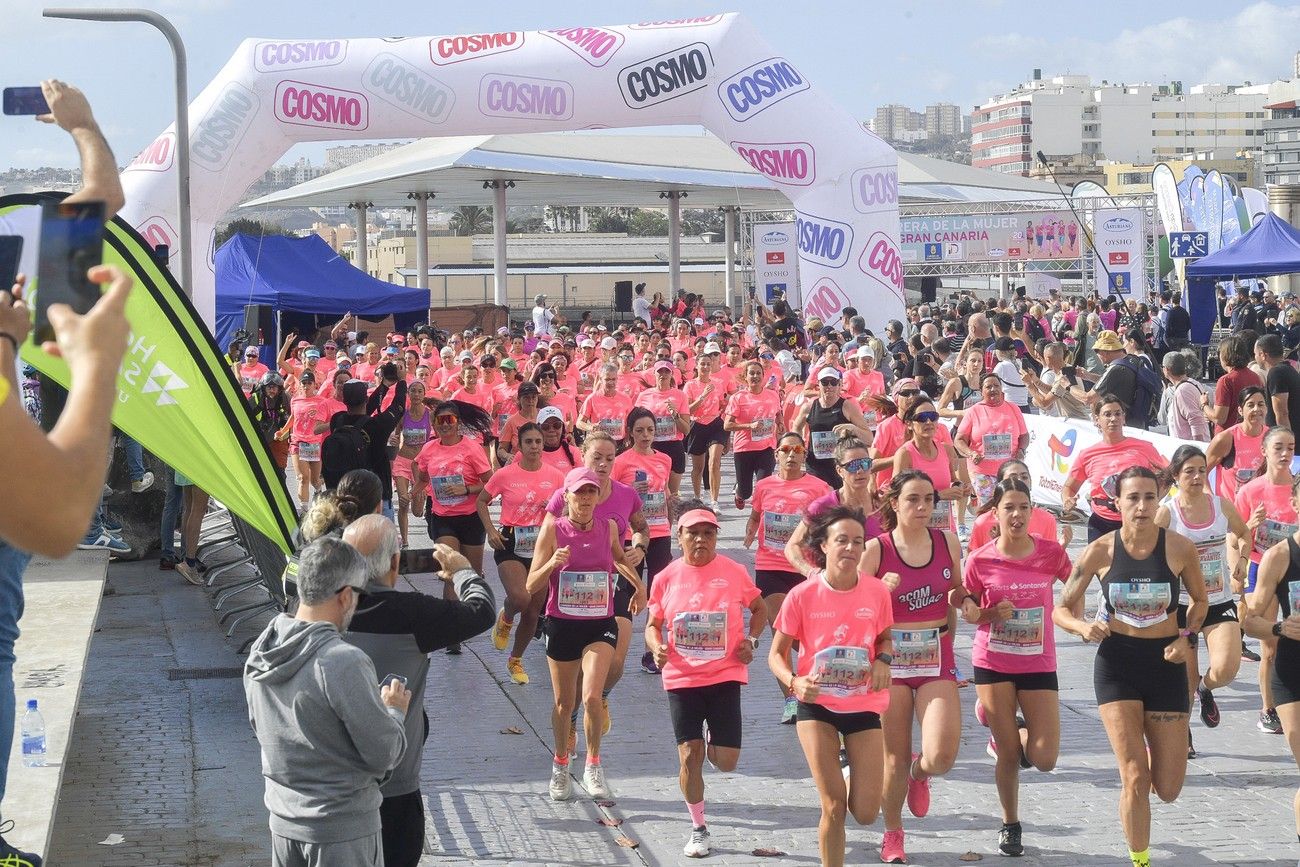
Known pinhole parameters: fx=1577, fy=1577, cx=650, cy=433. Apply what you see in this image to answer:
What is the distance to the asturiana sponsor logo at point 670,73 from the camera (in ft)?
60.4

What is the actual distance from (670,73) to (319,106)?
409cm

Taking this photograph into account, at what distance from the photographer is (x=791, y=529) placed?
9.24 meters

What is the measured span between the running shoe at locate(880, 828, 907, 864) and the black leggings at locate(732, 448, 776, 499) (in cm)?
762

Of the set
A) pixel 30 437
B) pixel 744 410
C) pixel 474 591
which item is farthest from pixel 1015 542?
pixel 744 410

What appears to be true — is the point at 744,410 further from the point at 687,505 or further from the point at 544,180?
the point at 544,180

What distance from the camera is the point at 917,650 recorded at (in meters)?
6.89

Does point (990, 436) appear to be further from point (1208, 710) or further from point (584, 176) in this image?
point (584, 176)

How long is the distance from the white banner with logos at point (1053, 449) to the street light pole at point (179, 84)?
7476mm

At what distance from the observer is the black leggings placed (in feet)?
47.1

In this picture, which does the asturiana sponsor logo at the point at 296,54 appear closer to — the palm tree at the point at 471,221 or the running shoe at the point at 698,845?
the running shoe at the point at 698,845

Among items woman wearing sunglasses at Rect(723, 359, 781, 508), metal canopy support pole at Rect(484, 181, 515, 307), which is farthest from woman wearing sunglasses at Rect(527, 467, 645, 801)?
metal canopy support pole at Rect(484, 181, 515, 307)

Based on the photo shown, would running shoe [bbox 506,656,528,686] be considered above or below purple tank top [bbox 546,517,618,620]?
below

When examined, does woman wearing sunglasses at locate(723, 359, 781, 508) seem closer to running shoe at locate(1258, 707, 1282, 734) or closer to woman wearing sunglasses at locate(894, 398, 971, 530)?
woman wearing sunglasses at locate(894, 398, 971, 530)

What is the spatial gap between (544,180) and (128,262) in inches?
1340
